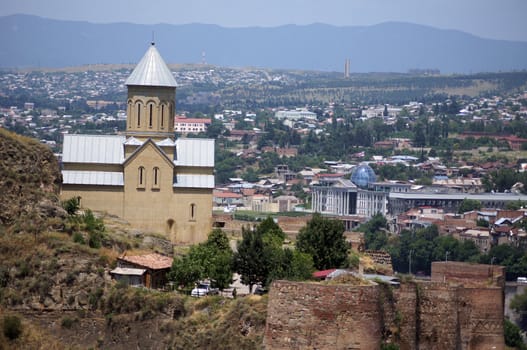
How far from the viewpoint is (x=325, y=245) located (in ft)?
108

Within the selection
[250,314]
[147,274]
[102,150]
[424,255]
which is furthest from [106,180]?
[424,255]

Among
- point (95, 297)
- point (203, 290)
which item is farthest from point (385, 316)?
point (95, 297)

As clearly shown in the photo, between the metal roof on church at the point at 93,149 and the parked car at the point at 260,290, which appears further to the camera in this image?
the metal roof on church at the point at 93,149

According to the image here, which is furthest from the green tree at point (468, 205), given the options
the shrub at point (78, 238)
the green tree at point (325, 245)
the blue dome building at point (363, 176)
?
the shrub at point (78, 238)

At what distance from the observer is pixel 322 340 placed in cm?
2547

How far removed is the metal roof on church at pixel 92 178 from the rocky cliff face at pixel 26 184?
8.38 meters

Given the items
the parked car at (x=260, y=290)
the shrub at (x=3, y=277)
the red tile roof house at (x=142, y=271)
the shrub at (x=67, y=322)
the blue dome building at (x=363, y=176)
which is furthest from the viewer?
the blue dome building at (x=363, y=176)

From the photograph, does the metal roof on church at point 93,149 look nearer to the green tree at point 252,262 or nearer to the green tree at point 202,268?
the green tree at point 202,268

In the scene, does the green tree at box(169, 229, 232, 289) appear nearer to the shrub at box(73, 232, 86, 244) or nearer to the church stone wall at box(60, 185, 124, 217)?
the shrub at box(73, 232, 86, 244)

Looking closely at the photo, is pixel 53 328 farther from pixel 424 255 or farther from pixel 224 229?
pixel 424 255

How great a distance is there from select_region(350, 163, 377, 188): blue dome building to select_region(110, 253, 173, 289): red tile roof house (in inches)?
4758

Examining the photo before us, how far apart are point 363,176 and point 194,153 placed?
366ft

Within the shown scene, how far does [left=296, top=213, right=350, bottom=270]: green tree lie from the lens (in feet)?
107

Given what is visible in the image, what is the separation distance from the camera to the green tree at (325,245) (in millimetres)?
32688
